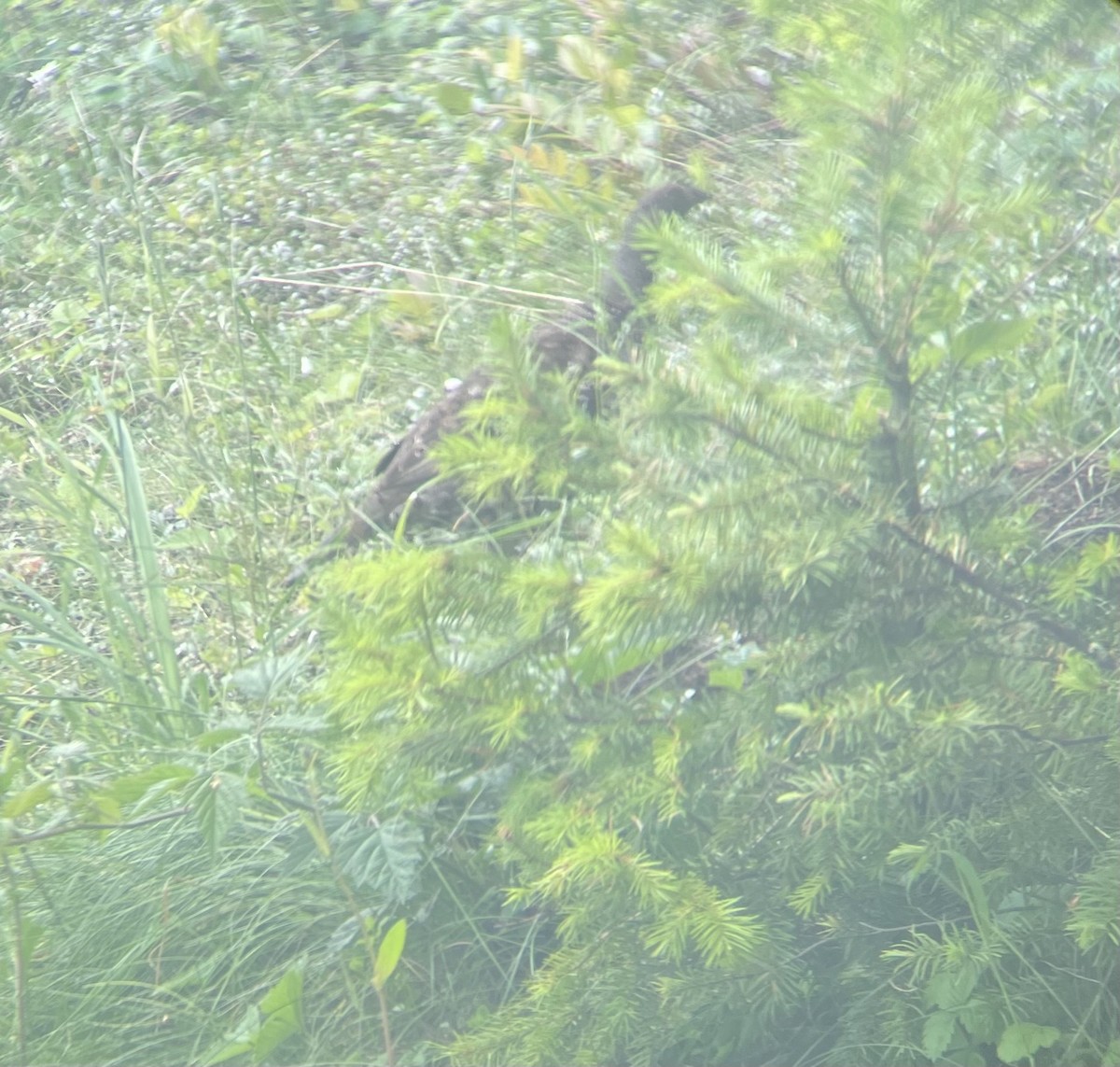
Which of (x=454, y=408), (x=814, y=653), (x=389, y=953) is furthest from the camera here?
(x=454, y=408)

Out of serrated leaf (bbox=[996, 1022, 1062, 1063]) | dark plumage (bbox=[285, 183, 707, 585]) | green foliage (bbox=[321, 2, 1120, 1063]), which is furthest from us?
dark plumage (bbox=[285, 183, 707, 585])

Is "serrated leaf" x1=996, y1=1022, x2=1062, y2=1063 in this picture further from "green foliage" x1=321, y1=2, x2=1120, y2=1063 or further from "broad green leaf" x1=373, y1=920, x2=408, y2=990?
"broad green leaf" x1=373, y1=920, x2=408, y2=990

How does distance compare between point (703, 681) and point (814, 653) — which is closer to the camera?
point (814, 653)

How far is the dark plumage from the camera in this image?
6.40 ft

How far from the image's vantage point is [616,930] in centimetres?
147

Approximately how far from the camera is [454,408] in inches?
77.2

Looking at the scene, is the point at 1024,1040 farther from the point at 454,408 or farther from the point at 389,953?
the point at 454,408

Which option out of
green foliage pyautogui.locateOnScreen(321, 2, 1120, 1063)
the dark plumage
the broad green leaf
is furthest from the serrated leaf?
the dark plumage

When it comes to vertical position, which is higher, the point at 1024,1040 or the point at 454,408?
the point at 454,408

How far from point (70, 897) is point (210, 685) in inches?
16.2

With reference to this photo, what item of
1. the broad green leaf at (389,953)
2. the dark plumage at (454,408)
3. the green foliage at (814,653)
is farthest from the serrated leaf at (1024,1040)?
the dark plumage at (454,408)

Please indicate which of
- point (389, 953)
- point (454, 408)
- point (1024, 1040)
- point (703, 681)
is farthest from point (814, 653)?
point (454, 408)

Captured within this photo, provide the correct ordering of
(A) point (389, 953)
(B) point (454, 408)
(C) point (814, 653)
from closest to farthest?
1. (C) point (814, 653)
2. (A) point (389, 953)
3. (B) point (454, 408)

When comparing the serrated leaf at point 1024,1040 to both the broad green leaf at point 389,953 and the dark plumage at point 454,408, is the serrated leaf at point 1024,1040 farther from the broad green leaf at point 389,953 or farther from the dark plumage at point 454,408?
the dark plumage at point 454,408
